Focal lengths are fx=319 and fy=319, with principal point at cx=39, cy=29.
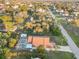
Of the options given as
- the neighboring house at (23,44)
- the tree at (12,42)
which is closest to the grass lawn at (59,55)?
the neighboring house at (23,44)

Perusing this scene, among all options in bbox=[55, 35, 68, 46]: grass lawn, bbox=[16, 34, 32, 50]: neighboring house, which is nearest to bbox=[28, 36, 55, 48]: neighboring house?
bbox=[16, 34, 32, 50]: neighboring house

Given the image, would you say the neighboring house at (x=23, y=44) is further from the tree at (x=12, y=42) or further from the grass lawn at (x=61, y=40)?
the grass lawn at (x=61, y=40)

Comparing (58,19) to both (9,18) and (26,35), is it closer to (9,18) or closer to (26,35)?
(9,18)

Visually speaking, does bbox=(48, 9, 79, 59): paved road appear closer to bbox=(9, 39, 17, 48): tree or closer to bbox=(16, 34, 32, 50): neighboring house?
bbox=(16, 34, 32, 50): neighboring house

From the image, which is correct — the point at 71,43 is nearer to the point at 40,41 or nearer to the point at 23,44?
the point at 40,41

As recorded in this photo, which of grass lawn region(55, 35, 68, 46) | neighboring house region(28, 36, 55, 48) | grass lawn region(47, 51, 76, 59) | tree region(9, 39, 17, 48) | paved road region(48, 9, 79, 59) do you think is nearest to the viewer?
grass lawn region(47, 51, 76, 59)

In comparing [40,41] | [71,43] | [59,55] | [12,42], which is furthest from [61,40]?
[12,42]

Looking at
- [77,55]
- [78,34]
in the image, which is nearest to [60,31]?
[78,34]

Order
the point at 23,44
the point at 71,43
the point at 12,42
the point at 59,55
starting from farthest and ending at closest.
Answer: the point at 71,43
the point at 23,44
the point at 12,42
the point at 59,55

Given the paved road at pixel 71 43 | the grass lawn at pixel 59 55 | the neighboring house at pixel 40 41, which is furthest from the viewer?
the neighboring house at pixel 40 41
